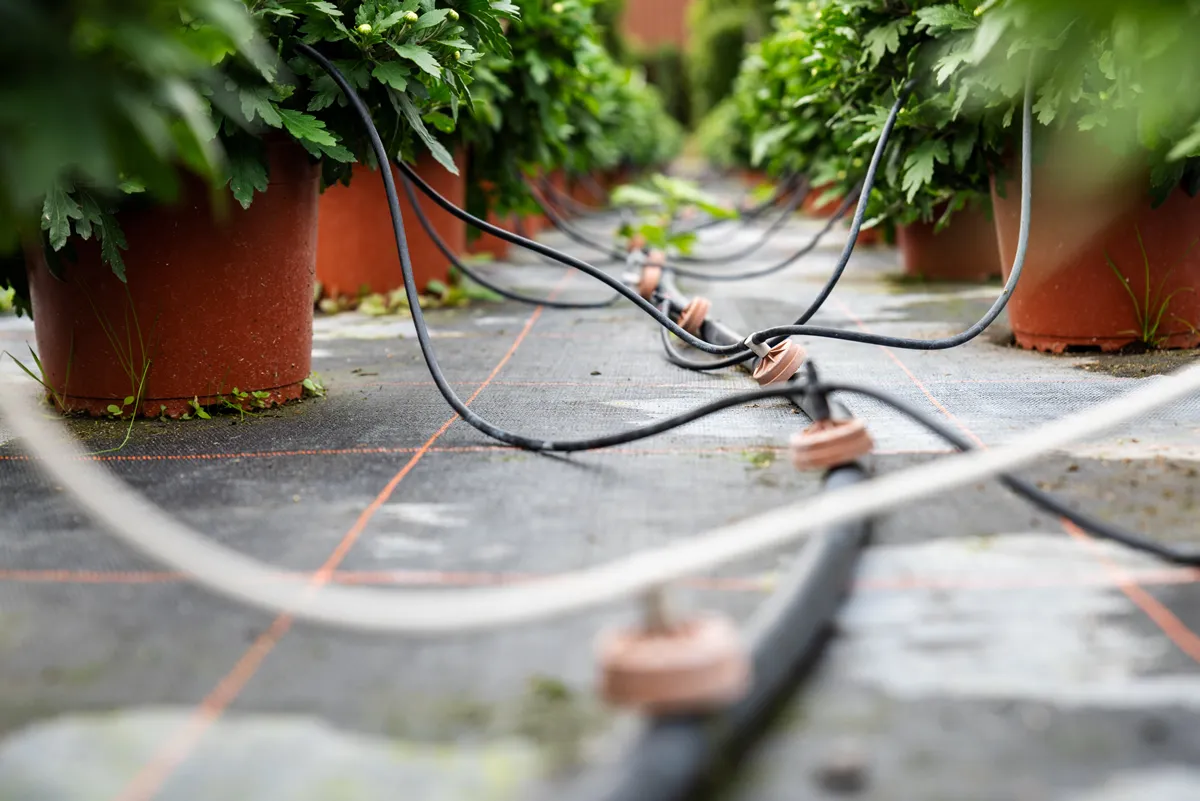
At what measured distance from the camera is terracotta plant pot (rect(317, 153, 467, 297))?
534 centimetres

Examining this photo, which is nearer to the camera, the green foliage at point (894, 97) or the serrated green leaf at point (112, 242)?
the serrated green leaf at point (112, 242)

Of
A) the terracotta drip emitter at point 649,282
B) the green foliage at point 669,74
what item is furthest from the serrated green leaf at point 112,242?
the green foliage at point 669,74

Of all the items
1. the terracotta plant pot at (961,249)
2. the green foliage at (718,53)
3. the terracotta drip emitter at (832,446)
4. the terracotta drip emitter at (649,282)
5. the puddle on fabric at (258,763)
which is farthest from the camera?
the green foliage at (718,53)

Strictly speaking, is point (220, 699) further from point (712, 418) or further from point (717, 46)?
point (717, 46)

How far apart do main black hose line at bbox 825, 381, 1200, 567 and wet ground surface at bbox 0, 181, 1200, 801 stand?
0.03 m

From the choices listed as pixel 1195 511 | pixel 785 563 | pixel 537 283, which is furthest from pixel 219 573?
pixel 537 283

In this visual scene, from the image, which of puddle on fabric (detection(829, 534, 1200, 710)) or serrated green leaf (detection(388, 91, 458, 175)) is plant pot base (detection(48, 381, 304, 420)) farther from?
puddle on fabric (detection(829, 534, 1200, 710))

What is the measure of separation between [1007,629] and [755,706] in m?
0.49

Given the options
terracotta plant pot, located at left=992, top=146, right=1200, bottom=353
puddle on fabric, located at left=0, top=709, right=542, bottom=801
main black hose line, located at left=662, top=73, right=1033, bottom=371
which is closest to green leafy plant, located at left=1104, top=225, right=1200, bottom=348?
terracotta plant pot, located at left=992, top=146, right=1200, bottom=353

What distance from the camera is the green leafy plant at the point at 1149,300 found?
347cm

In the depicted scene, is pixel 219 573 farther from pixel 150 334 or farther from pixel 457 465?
pixel 150 334

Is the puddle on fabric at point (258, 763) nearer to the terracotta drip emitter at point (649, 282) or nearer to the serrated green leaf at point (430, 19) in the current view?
the serrated green leaf at point (430, 19)

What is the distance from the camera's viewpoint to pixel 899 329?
4305 millimetres

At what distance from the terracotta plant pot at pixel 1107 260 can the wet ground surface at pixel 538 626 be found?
68cm
